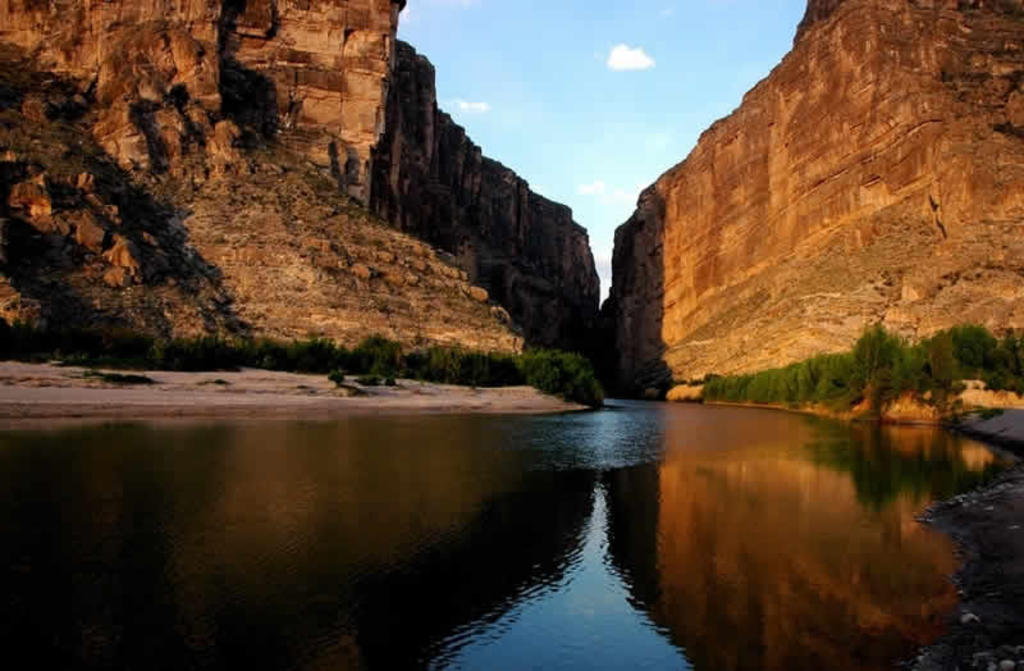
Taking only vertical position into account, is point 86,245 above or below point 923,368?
above

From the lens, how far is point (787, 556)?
977 cm

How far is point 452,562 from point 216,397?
26.0 m

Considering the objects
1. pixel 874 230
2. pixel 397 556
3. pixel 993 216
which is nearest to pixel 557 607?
pixel 397 556

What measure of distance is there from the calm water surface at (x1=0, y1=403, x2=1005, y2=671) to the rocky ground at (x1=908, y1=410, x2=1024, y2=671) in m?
0.33

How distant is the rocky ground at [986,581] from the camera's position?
607 centimetres

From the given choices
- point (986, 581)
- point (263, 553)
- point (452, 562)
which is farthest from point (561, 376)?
point (986, 581)

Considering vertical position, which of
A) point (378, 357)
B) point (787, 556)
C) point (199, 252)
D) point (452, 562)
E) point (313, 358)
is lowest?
point (452, 562)

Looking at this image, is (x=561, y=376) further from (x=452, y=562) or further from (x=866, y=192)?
(x=452, y=562)

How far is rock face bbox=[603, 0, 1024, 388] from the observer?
5678cm

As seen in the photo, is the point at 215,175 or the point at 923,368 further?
the point at 215,175

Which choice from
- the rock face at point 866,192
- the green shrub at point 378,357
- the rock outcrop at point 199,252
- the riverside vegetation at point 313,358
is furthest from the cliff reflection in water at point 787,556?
the rock face at point 866,192

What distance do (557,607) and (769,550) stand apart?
3.81 m

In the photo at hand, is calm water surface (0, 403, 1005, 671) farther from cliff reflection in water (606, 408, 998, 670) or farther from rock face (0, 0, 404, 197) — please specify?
rock face (0, 0, 404, 197)

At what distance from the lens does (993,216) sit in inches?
2258
